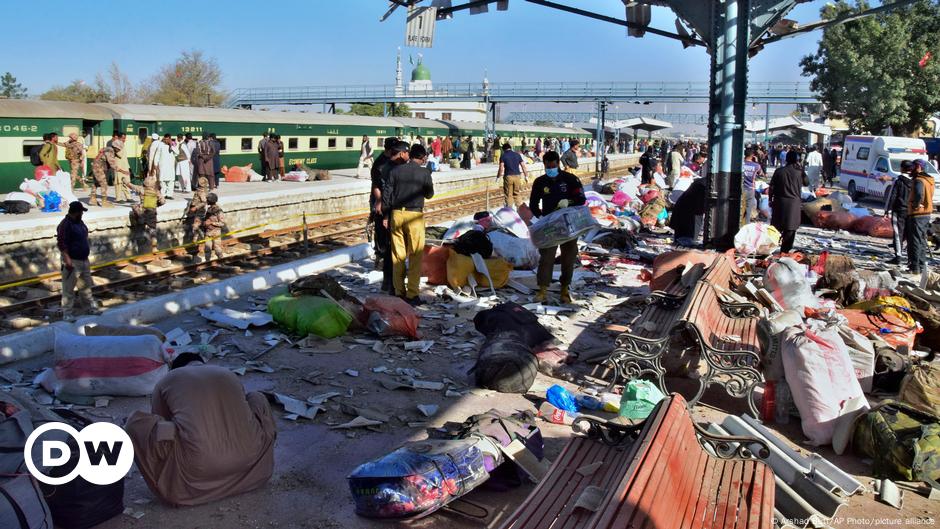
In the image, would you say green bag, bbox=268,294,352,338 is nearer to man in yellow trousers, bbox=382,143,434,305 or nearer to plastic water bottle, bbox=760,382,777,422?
man in yellow trousers, bbox=382,143,434,305

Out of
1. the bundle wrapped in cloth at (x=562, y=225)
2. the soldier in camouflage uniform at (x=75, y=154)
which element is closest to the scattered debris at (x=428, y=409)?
the bundle wrapped in cloth at (x=562, y=225)

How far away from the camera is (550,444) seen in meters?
5.55

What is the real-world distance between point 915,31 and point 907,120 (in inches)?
157

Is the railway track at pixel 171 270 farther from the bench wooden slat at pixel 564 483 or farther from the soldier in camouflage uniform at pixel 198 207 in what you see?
the bench wooden slat at pixel 564 483

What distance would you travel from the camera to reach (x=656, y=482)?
11.3 feet

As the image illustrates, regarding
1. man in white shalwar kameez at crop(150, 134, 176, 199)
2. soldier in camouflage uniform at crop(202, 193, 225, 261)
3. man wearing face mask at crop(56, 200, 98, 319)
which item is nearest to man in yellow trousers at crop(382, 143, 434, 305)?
man wearing face mask at crop(56, 200, 98, 319)

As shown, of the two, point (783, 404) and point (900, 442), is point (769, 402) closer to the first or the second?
point (783, 404)

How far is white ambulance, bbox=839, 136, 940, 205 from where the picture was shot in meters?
25.1

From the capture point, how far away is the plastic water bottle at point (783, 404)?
19.9ft

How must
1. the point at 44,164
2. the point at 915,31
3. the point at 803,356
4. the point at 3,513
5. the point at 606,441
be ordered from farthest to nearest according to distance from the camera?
1. the point at 915,31
2. the point at 44,164
3. the point at 803,356
4. the point at 606,441
5. the point at 3,513

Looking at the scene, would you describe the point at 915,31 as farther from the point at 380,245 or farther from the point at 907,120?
the point at 380,245

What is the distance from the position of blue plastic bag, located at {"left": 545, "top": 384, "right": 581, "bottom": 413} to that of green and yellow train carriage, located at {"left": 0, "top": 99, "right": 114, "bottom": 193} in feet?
54.1

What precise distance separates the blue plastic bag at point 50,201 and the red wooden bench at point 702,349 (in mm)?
13529

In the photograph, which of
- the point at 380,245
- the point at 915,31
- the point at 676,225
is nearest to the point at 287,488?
the point at 380,245
